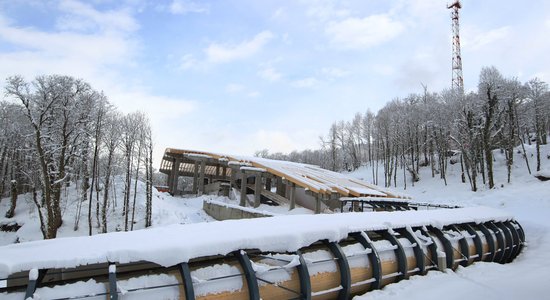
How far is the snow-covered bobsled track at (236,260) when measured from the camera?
3689mm

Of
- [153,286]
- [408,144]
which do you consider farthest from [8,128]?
[408,144]

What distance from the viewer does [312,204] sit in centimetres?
2458

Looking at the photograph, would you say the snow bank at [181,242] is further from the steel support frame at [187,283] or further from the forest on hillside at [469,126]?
the forest on hillside at [469,126]

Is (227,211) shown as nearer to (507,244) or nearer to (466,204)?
(466,204)

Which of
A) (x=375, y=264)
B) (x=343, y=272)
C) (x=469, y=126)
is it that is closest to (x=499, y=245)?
(x=375, y=264)

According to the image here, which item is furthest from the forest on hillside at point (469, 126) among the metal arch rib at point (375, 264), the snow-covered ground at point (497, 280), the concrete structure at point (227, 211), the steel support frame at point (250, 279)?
the steel support frame at point (250, 279)

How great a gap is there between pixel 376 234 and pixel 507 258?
5.39 meters

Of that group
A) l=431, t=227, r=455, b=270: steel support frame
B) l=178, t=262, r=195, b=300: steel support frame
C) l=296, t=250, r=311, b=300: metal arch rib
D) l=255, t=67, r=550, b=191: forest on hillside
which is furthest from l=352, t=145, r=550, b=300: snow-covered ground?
l=255, t=67, r=550, b=191: forest on hillside

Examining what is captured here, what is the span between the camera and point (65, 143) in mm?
21672

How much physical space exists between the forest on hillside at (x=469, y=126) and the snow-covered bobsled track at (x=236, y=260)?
2715 centimetres

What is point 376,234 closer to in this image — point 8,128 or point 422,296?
point 422,296

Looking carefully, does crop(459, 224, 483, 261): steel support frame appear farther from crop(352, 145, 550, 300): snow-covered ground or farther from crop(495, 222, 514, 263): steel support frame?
crop(495, 222, 514, 263): steel support frame

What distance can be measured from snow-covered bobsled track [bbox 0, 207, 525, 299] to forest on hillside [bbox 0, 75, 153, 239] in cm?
1788

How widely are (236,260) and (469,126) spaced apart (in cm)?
3375
